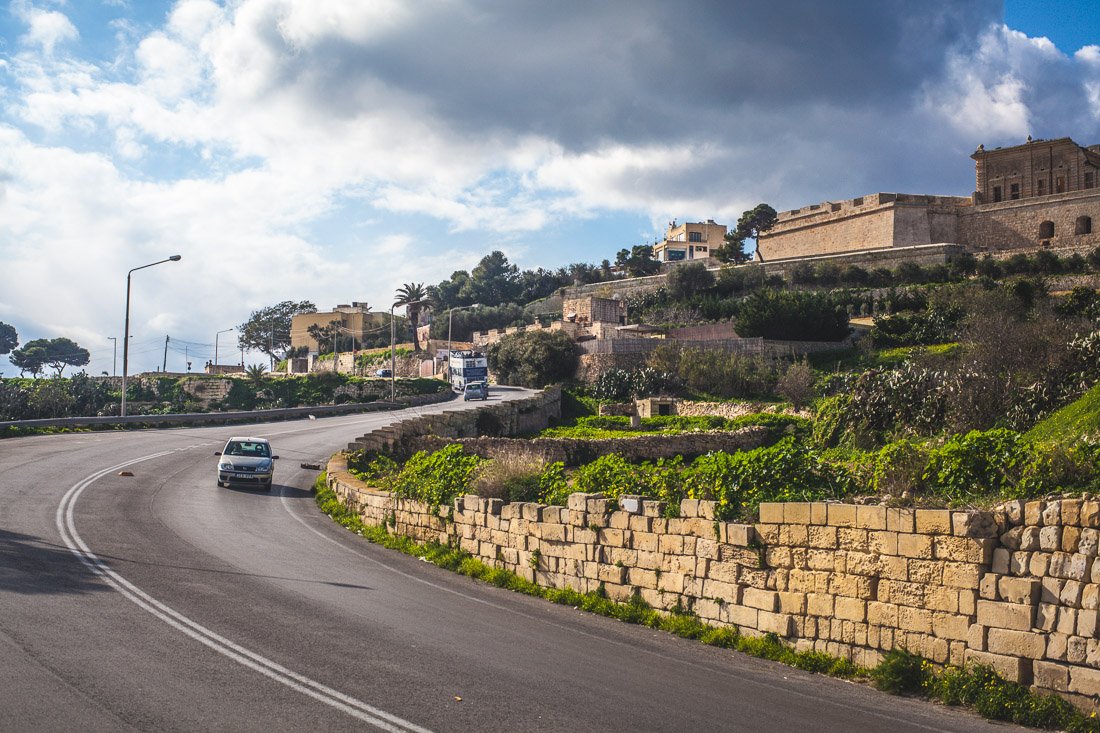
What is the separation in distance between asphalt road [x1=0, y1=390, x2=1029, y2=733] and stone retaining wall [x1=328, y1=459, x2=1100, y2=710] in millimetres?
638

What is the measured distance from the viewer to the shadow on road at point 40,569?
11.3m

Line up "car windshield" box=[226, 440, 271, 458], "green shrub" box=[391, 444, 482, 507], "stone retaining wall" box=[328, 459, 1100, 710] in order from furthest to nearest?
"car windshield" box=[226, 440, 271, 458], "green shrub" box=[391, 444, 482, 507], "stone retaining wall" box=[328, 459, 1100, 710]

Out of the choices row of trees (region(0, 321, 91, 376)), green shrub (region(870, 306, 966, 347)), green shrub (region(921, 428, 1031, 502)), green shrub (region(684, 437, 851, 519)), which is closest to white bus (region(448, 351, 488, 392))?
green shrub (region(870, 306, 966, 347))

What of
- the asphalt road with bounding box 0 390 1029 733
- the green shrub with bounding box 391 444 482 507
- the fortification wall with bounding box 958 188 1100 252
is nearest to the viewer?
the asphalt road with bounding box 0 390 1029 733

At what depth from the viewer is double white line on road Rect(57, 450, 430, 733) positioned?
24.2 ft

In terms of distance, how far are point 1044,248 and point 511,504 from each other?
70.9 m

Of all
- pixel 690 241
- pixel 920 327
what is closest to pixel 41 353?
pixel 690 241

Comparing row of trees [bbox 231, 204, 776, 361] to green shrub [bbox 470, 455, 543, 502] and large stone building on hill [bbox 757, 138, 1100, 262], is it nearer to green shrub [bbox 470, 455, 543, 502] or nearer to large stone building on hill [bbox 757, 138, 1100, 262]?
large stone building on hill [bbox 757, 138, 1100, 262]

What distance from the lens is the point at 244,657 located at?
8.82 meters

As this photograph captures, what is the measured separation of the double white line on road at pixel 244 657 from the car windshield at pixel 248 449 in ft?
38.7

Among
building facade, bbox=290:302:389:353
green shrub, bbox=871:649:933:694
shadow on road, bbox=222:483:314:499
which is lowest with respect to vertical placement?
green shrub, bbox=871:649:933:694

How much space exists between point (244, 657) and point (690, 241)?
133622 millimetres

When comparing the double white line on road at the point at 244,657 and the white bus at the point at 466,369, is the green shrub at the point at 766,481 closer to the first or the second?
the double white line on road at the point at 244,657

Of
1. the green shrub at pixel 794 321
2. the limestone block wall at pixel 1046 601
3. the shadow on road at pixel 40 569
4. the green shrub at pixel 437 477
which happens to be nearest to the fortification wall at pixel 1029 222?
the green shrub at pixel 794 321
